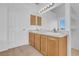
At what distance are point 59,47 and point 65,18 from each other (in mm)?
407

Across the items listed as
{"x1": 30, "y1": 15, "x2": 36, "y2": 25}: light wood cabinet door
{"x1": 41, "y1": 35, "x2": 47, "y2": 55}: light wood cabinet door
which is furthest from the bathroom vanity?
{"x1": 30, "y1": 15, "x2": 36, "y2": 25}: light wood cabinet door

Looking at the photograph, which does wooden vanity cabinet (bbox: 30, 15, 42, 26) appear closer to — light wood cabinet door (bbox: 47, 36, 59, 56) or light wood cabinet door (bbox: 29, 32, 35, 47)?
light wood cabinet door (bbox: 29, 32, 35, 47)

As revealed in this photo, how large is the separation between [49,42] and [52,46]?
2.7 inches

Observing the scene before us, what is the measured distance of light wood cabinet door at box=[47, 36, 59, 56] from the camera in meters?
1.52

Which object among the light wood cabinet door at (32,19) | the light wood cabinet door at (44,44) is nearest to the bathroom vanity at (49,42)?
the light wood cabinet door at (44,44)

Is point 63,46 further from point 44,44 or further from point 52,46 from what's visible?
point 44,44

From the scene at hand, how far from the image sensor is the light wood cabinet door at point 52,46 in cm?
152

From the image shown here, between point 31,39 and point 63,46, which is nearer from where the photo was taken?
point 63,46

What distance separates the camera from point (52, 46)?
154 cm

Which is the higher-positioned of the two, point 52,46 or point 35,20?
point 35,20

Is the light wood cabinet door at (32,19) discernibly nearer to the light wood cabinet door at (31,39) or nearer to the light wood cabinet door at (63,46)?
the light wood cabinet door at (31,39)

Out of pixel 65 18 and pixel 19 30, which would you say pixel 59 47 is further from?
pixel 19 30

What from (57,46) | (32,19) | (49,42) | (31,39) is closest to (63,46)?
(57,46)

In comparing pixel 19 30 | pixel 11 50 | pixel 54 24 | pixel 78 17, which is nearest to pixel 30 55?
pixel 11 50
